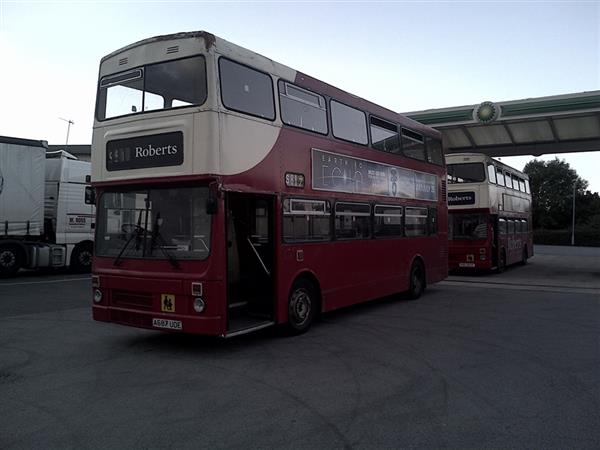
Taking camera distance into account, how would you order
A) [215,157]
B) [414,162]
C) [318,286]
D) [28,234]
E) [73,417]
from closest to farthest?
[73,417] → [215,157] → [318,286] → [414,162] → [28,234]

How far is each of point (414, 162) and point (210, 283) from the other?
7.22 meters

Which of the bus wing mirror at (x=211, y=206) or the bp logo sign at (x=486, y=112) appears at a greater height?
the bp logo sign at (x=486, y=112)

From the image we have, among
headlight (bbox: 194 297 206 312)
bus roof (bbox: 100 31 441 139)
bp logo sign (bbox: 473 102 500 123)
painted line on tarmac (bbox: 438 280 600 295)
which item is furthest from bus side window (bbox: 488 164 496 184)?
headlight (bbox: 194 297 206 312)

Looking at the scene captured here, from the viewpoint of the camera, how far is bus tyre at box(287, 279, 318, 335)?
835 cm

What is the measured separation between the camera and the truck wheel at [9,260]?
1587 cm

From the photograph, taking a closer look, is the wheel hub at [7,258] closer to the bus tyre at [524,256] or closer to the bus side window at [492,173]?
the bus side window at [492,173]

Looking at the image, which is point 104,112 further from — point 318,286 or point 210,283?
point 318,286

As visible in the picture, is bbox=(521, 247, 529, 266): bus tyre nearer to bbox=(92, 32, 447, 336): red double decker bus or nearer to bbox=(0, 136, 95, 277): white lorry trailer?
bbox=(92, 32, 447, 336): red double decker bus

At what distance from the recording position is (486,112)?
20.2 m

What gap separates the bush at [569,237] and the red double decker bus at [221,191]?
187 ft

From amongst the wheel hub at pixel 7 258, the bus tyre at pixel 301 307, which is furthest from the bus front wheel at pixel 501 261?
A: the wheel hub at pixel 7 258

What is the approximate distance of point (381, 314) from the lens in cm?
1078

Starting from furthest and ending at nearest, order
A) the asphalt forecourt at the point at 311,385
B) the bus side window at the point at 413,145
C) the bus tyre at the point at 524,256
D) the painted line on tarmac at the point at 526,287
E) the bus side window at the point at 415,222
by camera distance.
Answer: the bus tyre at the point at 524,256, the painted line on tarmac at the point at 526,287, the bus side window at the point at 415,222, the bus side window at the point at 413,145, the asphalt forecourt at the point at 311,385

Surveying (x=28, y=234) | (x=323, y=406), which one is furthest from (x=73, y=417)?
(x=28, y=234)
